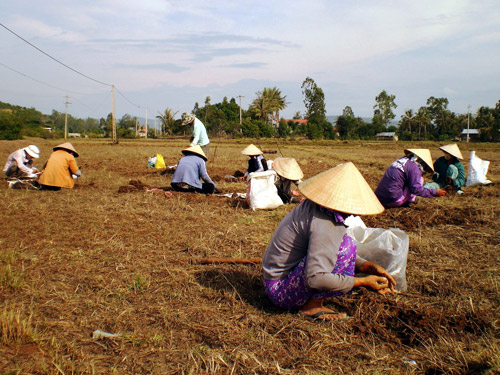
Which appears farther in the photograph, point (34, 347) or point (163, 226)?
point (163, 226)

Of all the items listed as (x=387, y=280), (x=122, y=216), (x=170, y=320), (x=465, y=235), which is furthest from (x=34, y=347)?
(x=465, y=235)

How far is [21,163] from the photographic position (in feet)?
25.9

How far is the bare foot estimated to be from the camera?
2811 millimetres

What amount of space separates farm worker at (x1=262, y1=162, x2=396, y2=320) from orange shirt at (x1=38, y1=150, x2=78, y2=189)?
5.74 m

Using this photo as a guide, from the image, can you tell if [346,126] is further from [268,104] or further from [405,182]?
[405,182]

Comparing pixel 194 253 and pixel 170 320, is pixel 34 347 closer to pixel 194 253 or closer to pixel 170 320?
pixel 170 320

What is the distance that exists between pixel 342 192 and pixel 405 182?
11.7 ft

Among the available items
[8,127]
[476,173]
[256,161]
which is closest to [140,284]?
[256,161]

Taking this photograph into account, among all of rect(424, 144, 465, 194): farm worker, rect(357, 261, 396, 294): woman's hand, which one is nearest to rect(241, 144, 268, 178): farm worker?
rect(424, 144, 465, 194): farm worker

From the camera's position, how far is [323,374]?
2.21 metres

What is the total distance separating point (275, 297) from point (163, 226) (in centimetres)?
259

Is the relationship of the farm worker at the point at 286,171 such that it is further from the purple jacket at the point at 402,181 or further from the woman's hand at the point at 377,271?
the woman's hand at the point at 377,271

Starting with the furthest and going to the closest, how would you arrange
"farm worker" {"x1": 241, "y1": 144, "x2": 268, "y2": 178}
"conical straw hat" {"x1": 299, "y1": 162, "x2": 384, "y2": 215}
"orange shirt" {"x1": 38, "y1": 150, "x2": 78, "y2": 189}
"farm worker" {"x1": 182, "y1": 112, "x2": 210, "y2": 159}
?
"farm worker" {"x1": 182, "y1": 112, "x2": 210, "y2": 159} < "farm worker" {"x1": 241, "y1": 144, "x2": 268, "y2": 178} < "orange shirt" {"x1": 38, "y1": 150, "x2": 78, "y2": 189} < "conical straw hat" {"x1": 299, "y1": 162, "x2": 384, "y2": 215}

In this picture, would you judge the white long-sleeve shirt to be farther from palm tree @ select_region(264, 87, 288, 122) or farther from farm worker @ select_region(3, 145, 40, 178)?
palm tree @ select_region(264, 87, 288, 122)
